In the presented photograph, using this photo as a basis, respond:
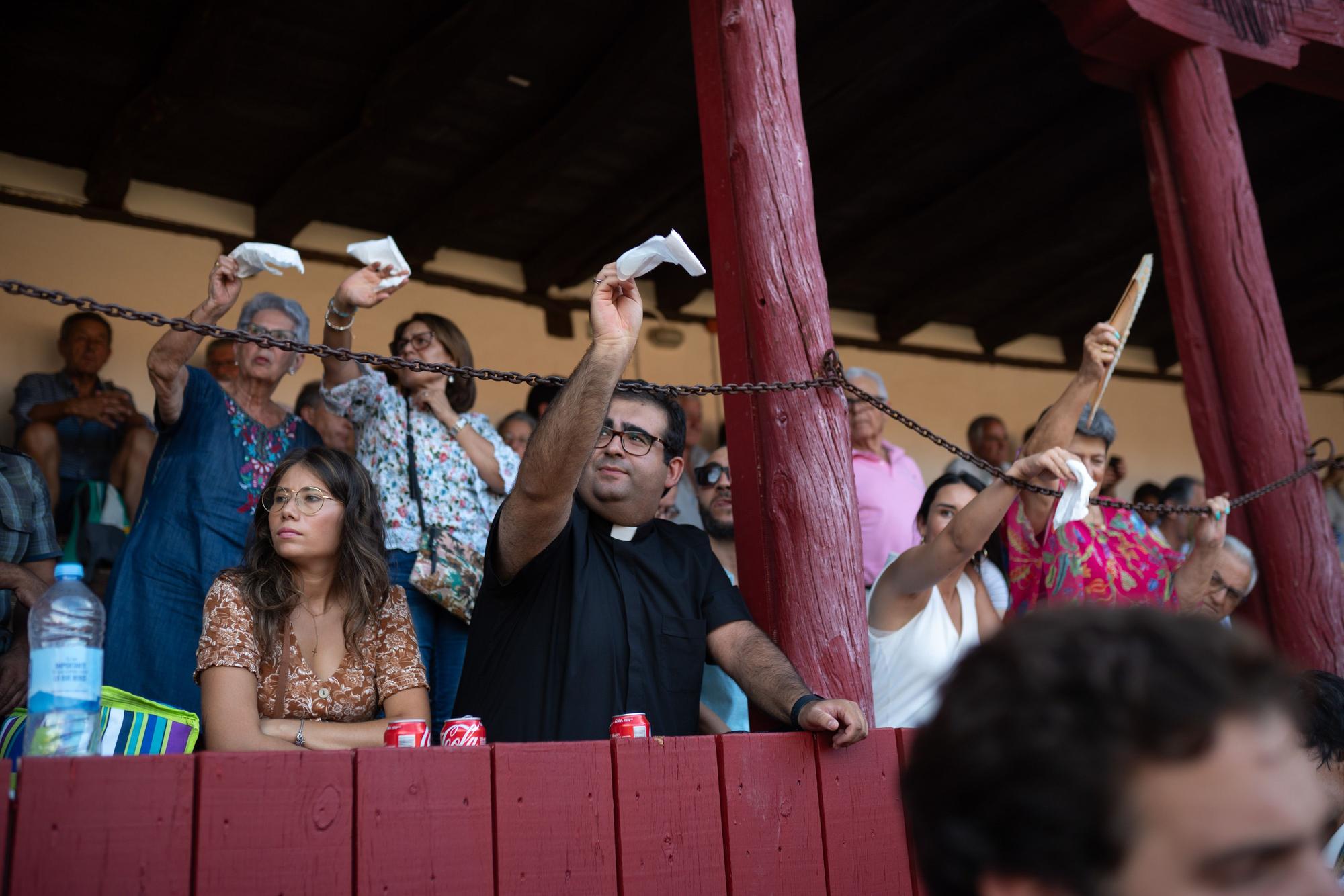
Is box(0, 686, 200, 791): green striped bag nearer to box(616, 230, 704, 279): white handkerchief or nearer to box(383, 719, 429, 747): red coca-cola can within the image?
box(383, 719, 429, 747): red coca-cola can

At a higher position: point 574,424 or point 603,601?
point 574,424

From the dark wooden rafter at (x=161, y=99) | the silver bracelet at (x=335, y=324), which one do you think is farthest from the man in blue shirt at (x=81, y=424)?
the silver bracelet at (x=335, y=324)

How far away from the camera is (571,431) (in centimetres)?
252

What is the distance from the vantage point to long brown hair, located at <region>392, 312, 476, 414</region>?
13.4 feet

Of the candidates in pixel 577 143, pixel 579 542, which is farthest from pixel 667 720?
pixel 577 143

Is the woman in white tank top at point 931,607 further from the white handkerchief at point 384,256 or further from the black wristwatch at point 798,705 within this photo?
the white handkerchief at point 384,256

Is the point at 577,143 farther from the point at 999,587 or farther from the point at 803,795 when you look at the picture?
the point at 803,795

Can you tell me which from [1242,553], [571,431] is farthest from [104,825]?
[1242,553]

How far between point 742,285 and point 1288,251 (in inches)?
233

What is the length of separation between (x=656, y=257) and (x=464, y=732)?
1.03 m

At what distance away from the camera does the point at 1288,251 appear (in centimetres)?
778

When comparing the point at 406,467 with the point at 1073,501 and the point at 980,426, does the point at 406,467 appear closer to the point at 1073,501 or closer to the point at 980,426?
the point at 1073,501

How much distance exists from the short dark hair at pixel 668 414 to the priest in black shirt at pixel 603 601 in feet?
0.12

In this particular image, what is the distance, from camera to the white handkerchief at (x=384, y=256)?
127 inches
